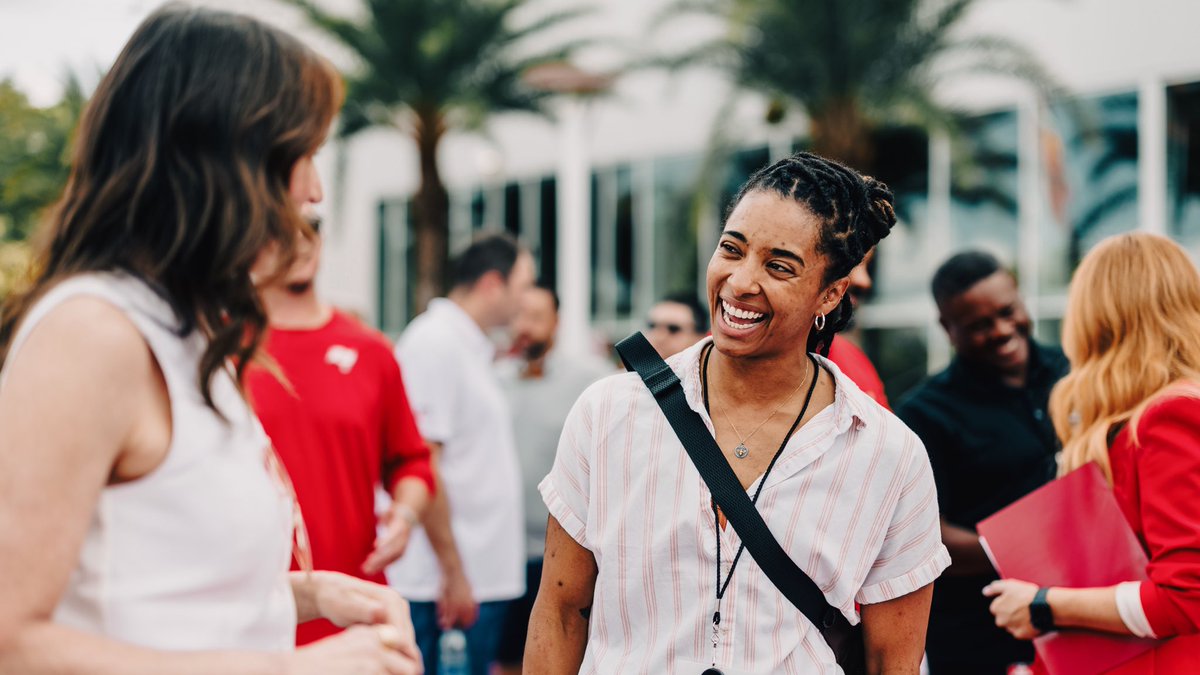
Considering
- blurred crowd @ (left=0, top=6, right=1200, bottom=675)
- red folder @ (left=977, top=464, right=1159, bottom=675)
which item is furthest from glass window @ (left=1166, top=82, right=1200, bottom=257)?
red folder @ (left=977, top=464, right=1159, bottom=675)

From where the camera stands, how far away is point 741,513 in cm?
232

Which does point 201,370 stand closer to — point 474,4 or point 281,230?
point 281,230

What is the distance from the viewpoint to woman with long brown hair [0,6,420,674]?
54.9 inches

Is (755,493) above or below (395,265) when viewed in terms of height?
below

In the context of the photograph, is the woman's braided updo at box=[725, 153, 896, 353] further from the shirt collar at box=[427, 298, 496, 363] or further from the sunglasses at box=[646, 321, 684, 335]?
the sunglasses at box=[646, 321, 684, 335]

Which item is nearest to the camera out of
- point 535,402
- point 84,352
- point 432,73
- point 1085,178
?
point 84,352

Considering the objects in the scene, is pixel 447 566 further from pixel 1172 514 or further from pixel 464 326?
pixel 1172 514

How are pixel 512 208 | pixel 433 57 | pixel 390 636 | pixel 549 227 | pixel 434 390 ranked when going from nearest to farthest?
pixel 390 636
pixel 434 390
pixel 433 57
pixel 549 227
pixel 512 208

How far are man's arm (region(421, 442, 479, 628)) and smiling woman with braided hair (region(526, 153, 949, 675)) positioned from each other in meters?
1.85

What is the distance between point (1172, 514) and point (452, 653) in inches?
Answer: 143

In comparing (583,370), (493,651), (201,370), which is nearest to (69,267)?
(201,370)

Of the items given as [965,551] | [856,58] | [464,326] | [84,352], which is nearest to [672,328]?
[464,326]

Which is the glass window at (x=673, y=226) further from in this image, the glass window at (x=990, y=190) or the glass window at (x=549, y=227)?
the glass window at (x=990, y=190)

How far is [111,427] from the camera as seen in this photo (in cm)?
143
